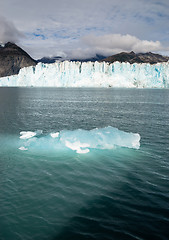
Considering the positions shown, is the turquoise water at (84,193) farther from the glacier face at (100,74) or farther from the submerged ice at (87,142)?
the glacier face at (100,74)

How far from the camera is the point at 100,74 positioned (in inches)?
6334

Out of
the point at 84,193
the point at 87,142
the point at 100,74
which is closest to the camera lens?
the point at 84,193

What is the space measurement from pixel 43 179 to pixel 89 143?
19.5ft

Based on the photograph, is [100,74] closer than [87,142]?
No

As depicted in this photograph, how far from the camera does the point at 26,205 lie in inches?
377

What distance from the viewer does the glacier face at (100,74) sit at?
152m

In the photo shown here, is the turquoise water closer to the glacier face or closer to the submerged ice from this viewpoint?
the submerged ice

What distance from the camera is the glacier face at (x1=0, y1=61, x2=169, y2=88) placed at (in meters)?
152

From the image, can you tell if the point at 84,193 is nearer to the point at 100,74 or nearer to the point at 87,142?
the point at 87,142

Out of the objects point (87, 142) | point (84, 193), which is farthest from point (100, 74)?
point (84, 193)

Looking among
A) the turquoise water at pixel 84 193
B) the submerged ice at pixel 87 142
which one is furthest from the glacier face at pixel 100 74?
the turquoise water at pixel 84 193

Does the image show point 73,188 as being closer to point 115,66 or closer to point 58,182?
point 58,182

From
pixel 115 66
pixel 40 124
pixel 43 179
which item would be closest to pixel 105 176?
pixel 43 179

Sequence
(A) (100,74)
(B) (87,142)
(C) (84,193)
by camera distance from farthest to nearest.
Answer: (A) (100,74)
(B) (87,142)
(C) (84,193)
